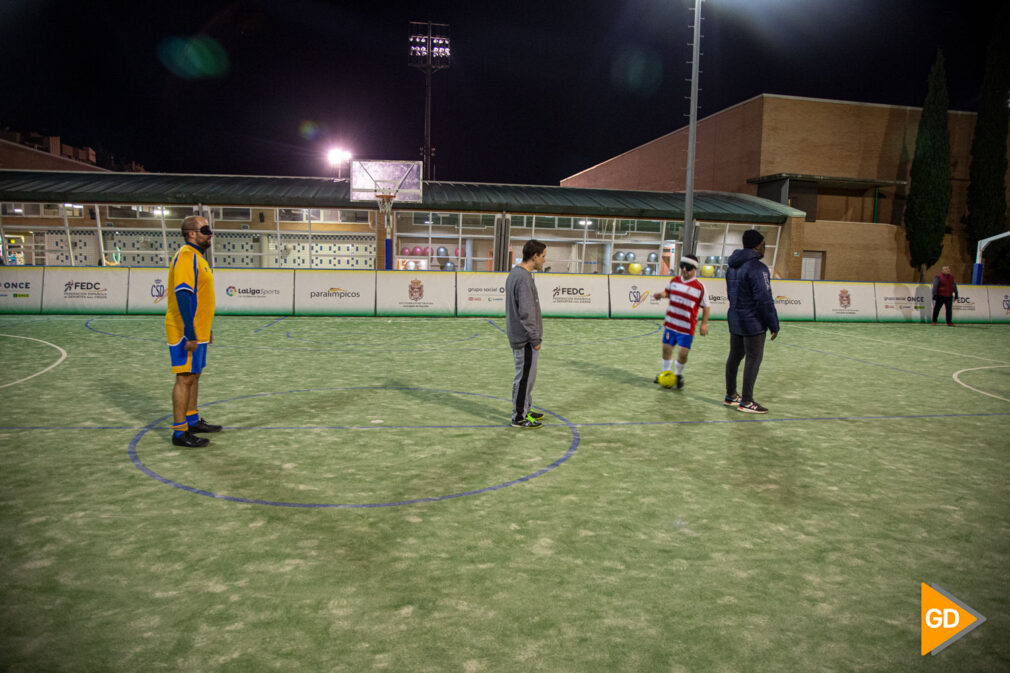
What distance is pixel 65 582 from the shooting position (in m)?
3.54

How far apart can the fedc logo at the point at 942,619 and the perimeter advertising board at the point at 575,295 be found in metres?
17.4

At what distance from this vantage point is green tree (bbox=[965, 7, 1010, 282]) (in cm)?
3484

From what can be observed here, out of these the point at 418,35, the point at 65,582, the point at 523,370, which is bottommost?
the point at 65,582

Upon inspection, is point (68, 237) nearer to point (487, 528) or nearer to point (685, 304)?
point (685, 304)

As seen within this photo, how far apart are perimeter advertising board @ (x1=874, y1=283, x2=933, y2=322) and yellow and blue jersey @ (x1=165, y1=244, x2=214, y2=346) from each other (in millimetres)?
22984

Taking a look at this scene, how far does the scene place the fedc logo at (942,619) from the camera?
127 inches

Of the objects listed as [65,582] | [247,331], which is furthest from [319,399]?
[247,331]

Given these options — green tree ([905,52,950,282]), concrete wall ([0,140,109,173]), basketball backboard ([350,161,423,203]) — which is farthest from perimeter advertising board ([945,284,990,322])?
concrete wall ([0,140,109,173])

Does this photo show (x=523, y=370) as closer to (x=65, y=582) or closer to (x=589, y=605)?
(x=589, y=605)

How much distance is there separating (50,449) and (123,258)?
31598mm

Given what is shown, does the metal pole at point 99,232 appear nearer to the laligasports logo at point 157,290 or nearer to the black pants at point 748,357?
the laligasports logo at point 157,290

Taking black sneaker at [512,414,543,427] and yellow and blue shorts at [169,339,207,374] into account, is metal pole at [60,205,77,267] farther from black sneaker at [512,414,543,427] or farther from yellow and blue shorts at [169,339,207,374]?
black sneaker at [512,414,543,427]

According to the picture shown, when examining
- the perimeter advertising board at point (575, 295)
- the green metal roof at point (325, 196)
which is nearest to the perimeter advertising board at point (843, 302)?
the perimeter advertising board at point (575, 295)

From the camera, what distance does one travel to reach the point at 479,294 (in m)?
20.7
